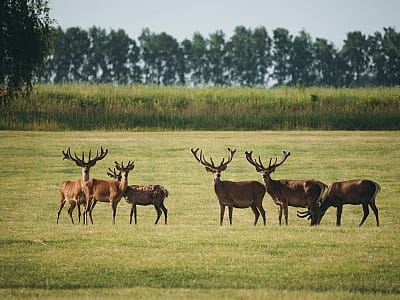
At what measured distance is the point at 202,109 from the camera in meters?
42.9

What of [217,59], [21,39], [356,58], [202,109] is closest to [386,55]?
[356,58]

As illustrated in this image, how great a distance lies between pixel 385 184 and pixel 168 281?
14202mm

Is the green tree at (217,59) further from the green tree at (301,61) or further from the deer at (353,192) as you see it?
the deer at (353,192)

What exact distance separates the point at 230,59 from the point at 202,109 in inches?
2264

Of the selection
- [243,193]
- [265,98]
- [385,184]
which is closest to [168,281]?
[243,193]

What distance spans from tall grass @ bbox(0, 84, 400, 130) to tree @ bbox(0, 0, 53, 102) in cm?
690

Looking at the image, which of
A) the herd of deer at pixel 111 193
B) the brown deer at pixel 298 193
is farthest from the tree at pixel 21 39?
the brown deer at pixel 298 193

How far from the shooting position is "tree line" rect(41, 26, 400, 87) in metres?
92.7

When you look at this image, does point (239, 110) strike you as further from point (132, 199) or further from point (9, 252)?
point (9, 252)

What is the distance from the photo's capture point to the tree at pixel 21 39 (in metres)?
32.3

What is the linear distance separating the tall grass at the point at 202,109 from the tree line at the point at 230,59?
44763 mm

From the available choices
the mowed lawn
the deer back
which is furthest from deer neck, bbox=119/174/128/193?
the deer back

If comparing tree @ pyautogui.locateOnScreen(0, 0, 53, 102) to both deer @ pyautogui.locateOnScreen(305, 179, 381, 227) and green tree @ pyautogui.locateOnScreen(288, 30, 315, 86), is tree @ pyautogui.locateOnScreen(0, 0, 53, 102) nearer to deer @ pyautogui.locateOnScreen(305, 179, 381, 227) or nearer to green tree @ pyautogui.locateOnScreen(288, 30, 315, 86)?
deer @ pyautogui.locateOnScreen(305, 179, 381, 227)

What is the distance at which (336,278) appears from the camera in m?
12.2
